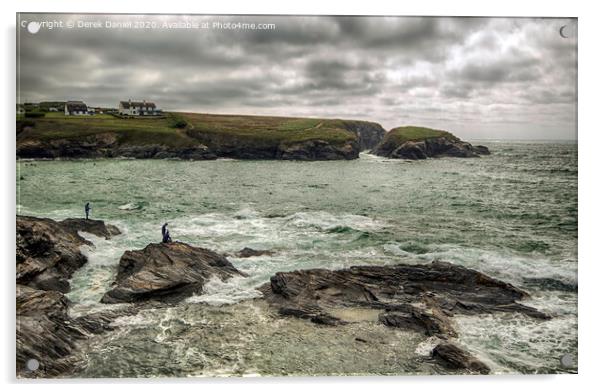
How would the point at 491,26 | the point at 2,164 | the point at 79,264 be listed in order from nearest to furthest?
the point at 2,164 < the point at 491,26 < the point at 79,264

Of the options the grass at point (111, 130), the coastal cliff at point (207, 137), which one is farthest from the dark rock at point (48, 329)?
the grass at point (111, 130)

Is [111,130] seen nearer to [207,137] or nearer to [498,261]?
[207,137]

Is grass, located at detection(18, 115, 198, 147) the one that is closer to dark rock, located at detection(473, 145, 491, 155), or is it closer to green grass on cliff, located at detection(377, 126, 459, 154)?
green grass on cliff, located at detection(377, 126, 459, 154)

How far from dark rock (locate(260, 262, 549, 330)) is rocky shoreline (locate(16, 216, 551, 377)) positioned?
33 millimetres

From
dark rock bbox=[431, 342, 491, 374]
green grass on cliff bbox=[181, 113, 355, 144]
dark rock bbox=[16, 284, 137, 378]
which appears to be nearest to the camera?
dark rock bbox=[16, 284, 137, 378]

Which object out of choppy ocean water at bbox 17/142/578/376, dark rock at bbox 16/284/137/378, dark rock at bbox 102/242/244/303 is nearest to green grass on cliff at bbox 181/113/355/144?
choppy ocean water at bbox 17/142/578/376

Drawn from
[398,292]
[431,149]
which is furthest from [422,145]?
[398,292]

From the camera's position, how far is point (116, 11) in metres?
14.0

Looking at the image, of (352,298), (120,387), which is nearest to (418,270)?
(352,298)

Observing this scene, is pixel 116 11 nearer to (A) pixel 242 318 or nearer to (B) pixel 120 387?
(A) pixel 242 318

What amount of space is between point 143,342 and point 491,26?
15.0 meters

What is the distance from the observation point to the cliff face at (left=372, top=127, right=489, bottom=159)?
53.5 ft

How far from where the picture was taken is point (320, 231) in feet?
52.6

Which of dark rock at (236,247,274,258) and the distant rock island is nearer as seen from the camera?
dark rock at (236,247,274,258)
